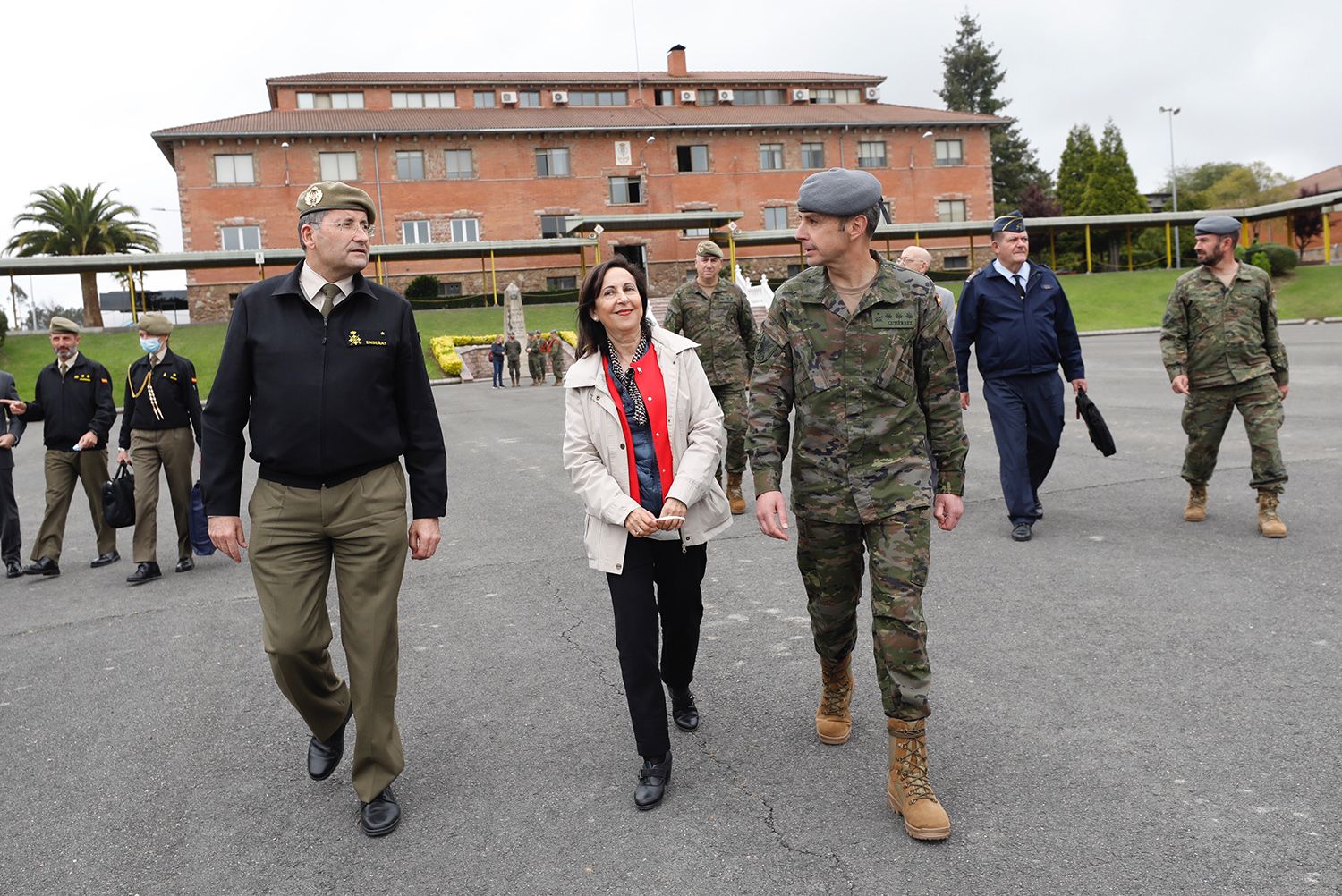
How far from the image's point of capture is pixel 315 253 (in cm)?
376

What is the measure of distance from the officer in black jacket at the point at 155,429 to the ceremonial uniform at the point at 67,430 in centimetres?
63

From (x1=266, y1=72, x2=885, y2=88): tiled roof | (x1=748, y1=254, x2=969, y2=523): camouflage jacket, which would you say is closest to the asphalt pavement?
(x1=748, y1=254, x2=969, y2=523): camouflage jacket

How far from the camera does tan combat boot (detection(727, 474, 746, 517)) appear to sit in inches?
347

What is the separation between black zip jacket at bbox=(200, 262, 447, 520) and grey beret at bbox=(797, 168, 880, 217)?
61.8 inches

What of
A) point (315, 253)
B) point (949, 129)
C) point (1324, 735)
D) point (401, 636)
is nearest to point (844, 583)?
point (1324, 735)

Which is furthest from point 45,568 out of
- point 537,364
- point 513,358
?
point 513,358

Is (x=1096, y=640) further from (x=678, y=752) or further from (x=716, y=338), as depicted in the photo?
(x=716, y=338)

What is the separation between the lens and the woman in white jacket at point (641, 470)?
376 cm

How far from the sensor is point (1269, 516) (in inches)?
269

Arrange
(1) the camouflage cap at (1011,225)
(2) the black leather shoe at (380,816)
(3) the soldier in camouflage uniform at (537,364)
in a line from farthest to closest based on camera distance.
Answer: (3) the soldier in camouflage uniform at (537,364)
(1) the camouflage cap at (1011,225)
(2) the black leather shoe at (380,816)

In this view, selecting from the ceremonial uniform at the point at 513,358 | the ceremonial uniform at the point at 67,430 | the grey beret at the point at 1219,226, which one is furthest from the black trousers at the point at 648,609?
the ceremonial uniform at the point at 513,358

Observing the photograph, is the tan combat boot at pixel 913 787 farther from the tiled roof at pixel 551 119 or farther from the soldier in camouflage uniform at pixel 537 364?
the tiled roof at pixel 551 119

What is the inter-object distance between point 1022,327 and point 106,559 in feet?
25.7

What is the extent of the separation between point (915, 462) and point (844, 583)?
1.79ft
